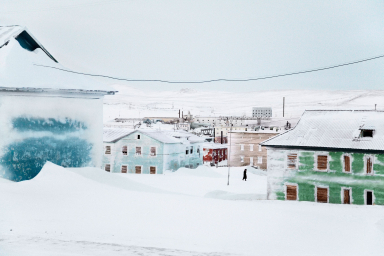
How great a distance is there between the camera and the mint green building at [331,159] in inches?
612

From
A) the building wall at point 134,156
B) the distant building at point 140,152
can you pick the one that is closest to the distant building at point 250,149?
the distant building at point 140,152

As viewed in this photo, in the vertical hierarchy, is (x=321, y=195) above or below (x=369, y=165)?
below

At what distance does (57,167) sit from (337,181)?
1241 centimetres

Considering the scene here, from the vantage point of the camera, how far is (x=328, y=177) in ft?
53.5

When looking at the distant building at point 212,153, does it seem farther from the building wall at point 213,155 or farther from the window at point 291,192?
the window at point 291,192

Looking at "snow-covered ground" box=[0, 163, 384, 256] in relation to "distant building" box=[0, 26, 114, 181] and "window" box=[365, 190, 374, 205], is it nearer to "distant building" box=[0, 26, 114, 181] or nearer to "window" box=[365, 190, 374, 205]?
"distant building" box=[0, 26, 114, 181]

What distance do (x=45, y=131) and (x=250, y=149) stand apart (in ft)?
109

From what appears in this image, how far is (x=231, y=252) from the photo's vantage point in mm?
4879

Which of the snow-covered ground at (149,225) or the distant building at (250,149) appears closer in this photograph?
the snow-covered ground at (149,225)

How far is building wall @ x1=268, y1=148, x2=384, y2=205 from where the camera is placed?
51.0 feet

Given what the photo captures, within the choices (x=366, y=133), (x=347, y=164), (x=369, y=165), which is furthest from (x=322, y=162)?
(x=366, y=133)

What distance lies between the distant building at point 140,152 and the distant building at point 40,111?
70.8ft

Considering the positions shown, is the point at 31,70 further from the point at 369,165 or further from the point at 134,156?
the point at 134,156

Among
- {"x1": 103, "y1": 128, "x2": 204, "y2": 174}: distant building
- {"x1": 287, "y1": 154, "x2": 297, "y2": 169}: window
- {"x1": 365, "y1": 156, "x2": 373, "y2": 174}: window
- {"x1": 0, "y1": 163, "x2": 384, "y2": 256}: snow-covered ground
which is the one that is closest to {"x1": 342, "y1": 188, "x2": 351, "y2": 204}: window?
{"x1": 365, "y1": 156, "x2": 373, "y2": 174}: window
